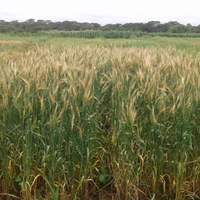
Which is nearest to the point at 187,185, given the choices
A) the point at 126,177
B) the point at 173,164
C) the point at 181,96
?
the point at 173,164

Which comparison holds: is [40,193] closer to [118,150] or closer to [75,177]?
[75,177]

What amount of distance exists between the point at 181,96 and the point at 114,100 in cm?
→ 70

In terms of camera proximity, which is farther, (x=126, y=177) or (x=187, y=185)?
(x=187, y=185)

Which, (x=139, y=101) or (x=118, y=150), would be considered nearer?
(x=118, y=150)

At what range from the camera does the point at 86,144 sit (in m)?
2.14

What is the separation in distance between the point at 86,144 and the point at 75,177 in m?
0.39

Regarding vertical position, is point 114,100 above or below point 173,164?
above

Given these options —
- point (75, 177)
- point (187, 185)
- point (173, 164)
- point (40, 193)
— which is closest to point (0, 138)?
point (40, 193)

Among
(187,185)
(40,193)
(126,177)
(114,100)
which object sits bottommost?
(40,193)

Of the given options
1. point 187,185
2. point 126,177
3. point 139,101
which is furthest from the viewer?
point 139,101

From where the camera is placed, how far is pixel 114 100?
8.08ft

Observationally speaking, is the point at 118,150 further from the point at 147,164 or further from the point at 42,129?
the point at 42,129

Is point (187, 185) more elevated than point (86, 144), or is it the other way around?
point (86, 144)

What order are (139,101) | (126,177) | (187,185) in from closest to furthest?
(126,177) → (187,185) → (139,101)
